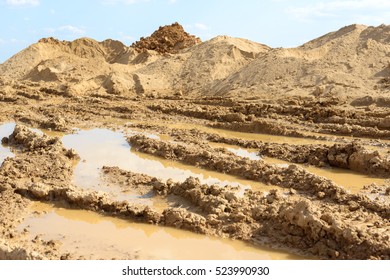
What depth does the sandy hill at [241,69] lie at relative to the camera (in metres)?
18.1

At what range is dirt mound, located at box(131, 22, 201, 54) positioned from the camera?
31.8m

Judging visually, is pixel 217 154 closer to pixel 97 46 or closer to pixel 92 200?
pixel 92 200

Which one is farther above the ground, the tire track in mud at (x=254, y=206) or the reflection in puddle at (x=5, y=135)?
the reflection in puddle at (x=5, y=135)

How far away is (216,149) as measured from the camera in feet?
35.6

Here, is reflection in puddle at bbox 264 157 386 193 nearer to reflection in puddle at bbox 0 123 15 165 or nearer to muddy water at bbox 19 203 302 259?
muddy water at bbox 19 203 302 259

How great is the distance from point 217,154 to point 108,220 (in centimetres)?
373

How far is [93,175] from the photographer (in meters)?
9.19

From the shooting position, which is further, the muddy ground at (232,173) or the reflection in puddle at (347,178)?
the reflection in puddle at (347,178)

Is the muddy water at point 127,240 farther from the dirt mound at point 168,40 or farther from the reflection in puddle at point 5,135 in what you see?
the dirt mound at point 168,40

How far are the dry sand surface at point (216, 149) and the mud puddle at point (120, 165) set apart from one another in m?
0.05

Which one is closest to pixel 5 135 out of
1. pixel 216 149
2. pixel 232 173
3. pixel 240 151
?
pixel 216 149

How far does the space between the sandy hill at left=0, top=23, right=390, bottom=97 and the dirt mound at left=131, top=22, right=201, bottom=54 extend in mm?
158

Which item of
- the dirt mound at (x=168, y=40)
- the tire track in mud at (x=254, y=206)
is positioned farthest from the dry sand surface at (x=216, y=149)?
the dirt mound at (x=168, y=40)
